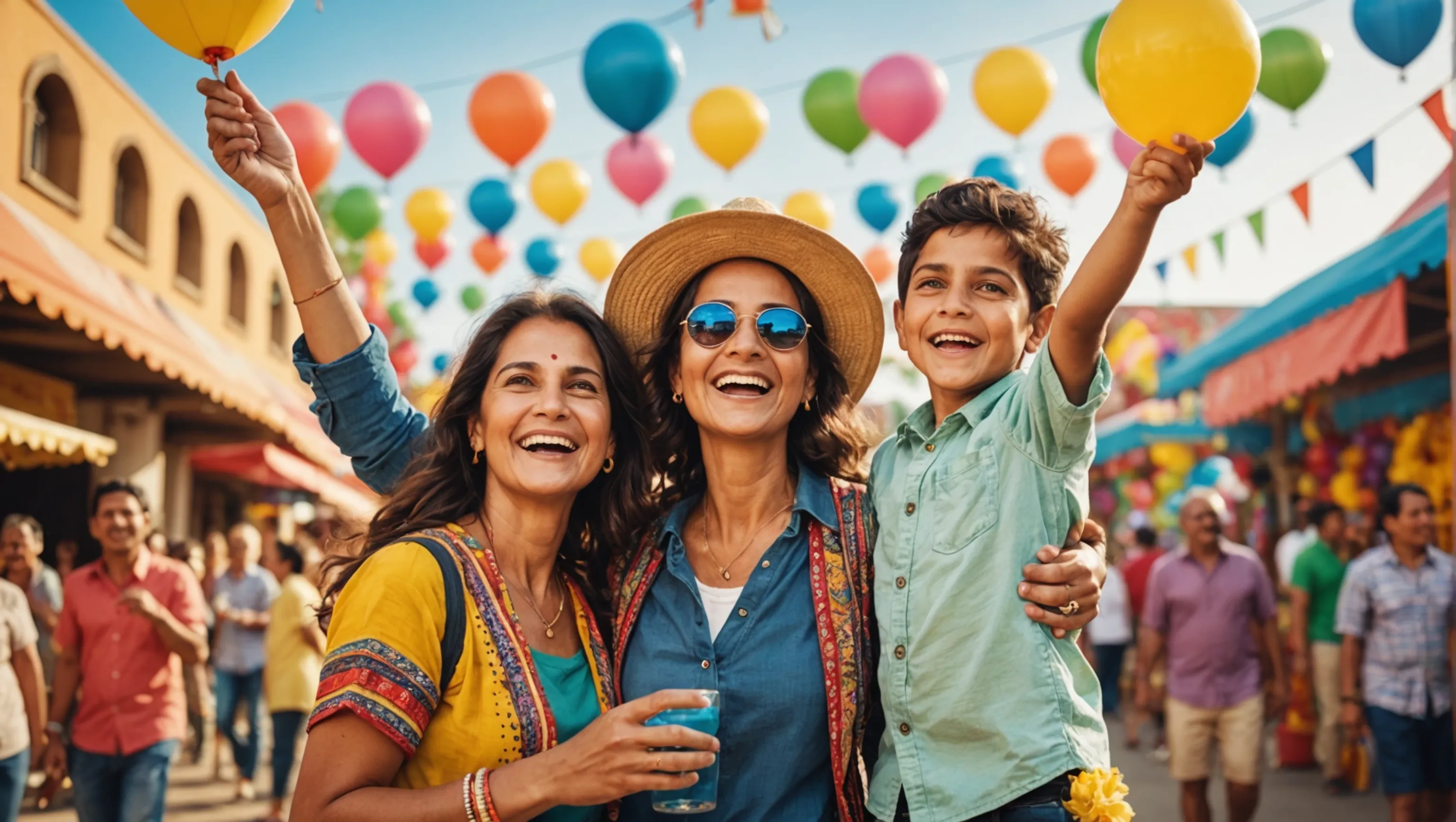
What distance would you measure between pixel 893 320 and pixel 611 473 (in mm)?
832

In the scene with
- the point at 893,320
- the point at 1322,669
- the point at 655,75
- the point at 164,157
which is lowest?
the point at 1322,669

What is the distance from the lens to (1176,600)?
750cm

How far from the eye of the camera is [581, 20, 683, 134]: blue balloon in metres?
8.66

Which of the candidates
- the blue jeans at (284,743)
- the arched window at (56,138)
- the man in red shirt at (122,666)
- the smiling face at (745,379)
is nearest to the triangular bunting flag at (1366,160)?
the smiling face at (745,379)

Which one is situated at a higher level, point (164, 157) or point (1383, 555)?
point (164, 157)

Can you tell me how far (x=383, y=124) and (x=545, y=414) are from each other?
7.54 m

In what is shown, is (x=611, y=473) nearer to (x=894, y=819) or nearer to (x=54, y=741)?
(x=894, y=819)

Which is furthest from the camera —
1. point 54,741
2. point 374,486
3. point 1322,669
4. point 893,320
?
point 1322,669

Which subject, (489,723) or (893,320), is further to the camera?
(893,320)

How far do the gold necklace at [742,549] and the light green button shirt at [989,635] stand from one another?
41 cm

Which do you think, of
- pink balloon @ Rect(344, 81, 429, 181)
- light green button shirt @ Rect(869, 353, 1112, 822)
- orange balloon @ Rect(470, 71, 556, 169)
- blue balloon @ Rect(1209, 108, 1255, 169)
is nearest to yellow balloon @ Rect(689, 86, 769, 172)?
orange balloon @ Rect(470, 71, 556, 169)

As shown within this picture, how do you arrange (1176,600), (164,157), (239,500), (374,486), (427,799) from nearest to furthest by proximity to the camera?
(427,799)
(374,486)
(1176,600)
(164,157)
(239,500)

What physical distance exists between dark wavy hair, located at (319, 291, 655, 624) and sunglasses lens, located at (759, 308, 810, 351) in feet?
1.19

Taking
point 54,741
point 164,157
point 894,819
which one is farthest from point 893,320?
point 164,157
